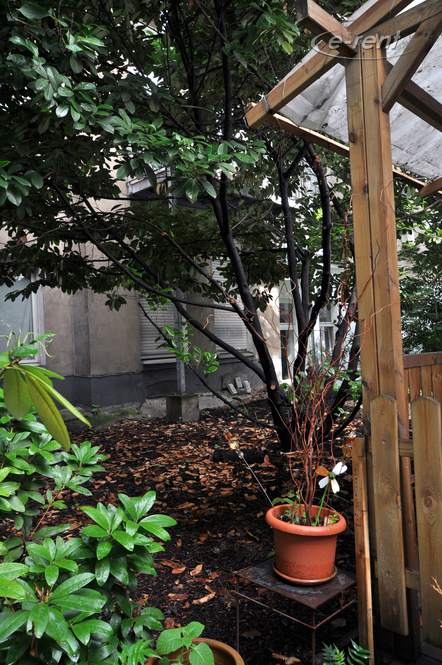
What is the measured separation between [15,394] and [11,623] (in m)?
0.64

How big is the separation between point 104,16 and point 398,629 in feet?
15.9

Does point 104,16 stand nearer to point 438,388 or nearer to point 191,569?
point 438,388

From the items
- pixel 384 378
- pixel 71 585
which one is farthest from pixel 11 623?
pixel 384 378

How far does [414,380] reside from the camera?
131 inches

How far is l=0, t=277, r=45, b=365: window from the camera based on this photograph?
27.2ft

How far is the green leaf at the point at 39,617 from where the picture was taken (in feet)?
3.77

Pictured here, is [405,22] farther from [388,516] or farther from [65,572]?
[65,572]

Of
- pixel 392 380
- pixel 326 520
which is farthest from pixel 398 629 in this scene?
pixel 392 380

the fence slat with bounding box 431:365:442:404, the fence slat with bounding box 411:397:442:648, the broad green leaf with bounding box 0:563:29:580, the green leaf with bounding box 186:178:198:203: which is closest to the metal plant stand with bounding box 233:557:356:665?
the fence slat with bounding box 411:397:442:648

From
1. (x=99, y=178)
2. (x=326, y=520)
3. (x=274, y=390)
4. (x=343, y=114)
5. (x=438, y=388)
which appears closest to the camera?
(x=326, y=520)

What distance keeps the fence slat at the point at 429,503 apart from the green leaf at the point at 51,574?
1444mm

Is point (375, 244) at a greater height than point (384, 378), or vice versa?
point (375, 244)

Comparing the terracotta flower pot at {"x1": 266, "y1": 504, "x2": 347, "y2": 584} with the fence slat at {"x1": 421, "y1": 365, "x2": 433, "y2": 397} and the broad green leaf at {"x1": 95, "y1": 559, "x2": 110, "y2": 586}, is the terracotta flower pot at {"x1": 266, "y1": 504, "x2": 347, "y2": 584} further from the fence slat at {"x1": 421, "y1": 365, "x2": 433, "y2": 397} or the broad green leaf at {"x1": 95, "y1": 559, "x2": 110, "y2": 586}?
the fence slat at {"x1": 421, "y1": 365, "x2": 433, "y2": 397}

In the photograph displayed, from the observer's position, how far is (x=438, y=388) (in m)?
3.70
